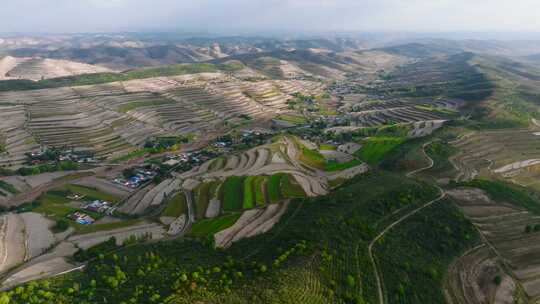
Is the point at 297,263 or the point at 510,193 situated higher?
the point at 297,263

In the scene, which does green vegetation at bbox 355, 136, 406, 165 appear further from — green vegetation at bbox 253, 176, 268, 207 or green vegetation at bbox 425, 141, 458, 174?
green vegetation at bbox 253, 176, 268, 207

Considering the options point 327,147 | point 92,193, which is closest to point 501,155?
point 327,147

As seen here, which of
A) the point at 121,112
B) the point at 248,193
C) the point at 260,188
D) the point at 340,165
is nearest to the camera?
the point at 248,193

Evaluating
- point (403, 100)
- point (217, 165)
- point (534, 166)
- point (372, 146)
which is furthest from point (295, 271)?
point (403, 100)

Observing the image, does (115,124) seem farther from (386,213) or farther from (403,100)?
(403,100)

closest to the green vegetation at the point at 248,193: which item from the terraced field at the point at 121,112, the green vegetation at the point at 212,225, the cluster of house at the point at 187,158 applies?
the green vegetation at the point at 212,225

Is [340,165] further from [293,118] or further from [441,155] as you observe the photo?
[293,118]

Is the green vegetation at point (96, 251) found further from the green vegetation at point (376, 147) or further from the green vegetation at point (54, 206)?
the green vegetation at point (376, 147)
